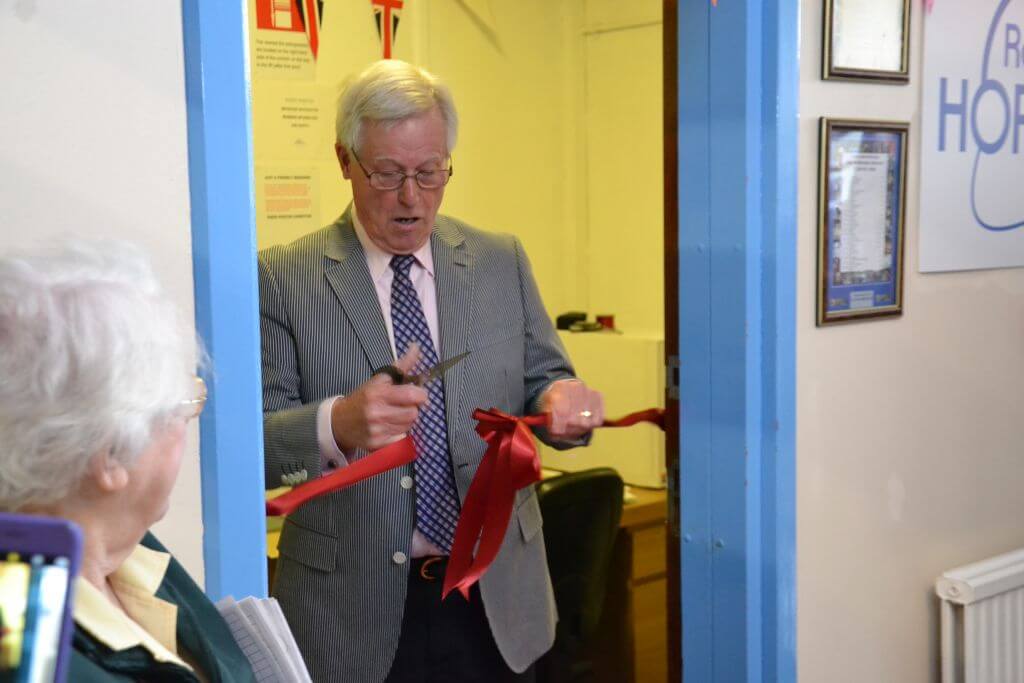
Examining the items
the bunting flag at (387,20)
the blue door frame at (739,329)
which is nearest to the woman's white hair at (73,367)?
the blue door frame at (739,329)

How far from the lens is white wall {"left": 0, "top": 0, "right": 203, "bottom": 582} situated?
50.1 inches

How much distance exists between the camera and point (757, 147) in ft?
7.75

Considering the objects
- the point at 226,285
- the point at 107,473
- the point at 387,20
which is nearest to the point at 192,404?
the point at 107,473

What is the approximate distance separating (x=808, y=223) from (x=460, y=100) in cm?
267

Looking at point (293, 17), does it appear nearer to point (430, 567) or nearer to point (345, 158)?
point (345, 158)

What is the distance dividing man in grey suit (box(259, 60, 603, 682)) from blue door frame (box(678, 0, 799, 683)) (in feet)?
1.12

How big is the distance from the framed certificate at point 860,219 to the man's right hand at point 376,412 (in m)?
1.03

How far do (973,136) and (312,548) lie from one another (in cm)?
190

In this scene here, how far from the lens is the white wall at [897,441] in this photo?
8.42 ft

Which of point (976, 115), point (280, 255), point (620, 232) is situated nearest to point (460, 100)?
point (620, 232)

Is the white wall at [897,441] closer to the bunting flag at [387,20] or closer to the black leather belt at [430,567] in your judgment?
the black leather belt at [430,567]

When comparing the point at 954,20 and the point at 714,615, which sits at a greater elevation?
the point at 954,20

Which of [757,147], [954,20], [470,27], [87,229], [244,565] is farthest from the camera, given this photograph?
[470,27]

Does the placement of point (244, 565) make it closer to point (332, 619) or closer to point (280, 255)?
point (332, 619)
